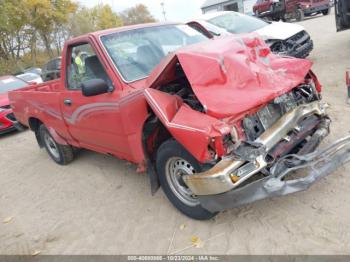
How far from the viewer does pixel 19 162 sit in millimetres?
7238

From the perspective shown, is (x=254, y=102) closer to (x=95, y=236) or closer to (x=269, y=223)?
(x=269, y=223)

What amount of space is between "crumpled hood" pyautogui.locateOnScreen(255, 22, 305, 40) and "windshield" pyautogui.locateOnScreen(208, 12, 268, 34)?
37cm

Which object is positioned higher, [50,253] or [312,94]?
[312,94]

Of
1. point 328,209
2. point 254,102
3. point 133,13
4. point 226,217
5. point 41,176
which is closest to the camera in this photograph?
point 254,102

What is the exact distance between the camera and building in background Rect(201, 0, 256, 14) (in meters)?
45.5

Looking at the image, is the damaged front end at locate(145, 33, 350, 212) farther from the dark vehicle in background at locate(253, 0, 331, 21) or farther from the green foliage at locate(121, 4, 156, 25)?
the green foliage at locate(121, 4, 156, 25)

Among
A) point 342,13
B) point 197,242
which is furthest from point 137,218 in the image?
point 342,13

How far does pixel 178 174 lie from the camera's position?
3.77 m

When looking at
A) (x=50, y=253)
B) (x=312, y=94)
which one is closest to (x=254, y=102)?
(x=312, y=94)

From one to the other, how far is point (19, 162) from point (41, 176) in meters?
1.36

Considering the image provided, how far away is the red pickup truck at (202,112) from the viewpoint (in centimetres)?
314

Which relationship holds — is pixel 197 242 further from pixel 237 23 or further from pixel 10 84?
pixel 10 84

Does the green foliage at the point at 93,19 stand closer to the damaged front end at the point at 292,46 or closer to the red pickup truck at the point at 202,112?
the damaged front end at the point at 292,46

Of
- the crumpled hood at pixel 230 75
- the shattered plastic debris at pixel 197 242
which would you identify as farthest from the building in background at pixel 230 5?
the shattered plastic debris at pixel 197 242
